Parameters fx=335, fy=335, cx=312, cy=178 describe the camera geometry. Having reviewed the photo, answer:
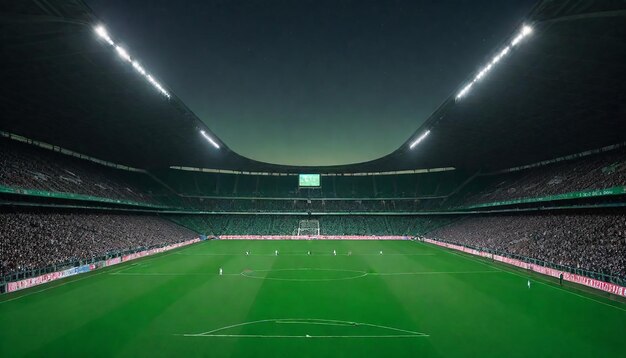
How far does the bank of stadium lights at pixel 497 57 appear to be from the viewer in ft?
50.7

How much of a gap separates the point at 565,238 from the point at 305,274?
22585 millimetres

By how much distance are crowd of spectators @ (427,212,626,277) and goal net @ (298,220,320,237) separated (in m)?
27.5

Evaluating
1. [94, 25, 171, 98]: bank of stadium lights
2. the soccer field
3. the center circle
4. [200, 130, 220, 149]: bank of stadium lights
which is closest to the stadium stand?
[200, 130, 220, 149]: bank of stadium lights

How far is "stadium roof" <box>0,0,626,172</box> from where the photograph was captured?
48.3 feet

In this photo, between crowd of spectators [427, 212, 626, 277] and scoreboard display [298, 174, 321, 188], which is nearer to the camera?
crowd of spectators [427, 212, 626, 277]

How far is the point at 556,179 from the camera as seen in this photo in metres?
37.0

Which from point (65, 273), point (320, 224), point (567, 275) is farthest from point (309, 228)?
point (567, 275)

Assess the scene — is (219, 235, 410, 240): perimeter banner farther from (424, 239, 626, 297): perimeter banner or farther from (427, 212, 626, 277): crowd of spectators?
(424, 239, 626, 297): perimeter banner

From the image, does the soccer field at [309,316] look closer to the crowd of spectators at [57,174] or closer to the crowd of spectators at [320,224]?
the crowd of spectators at [57,174]

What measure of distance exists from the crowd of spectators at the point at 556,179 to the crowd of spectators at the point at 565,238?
266 centimetres

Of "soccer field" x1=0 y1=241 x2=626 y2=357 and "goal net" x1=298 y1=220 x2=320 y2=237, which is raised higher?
"goal net" x1=298 y1=220 x2=320 y2=237

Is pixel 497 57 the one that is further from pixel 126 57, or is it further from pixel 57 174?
pixel 57 174

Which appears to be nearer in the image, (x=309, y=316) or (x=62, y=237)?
(x=309, y=316)

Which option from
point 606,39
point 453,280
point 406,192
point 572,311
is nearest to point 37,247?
point 453,280
